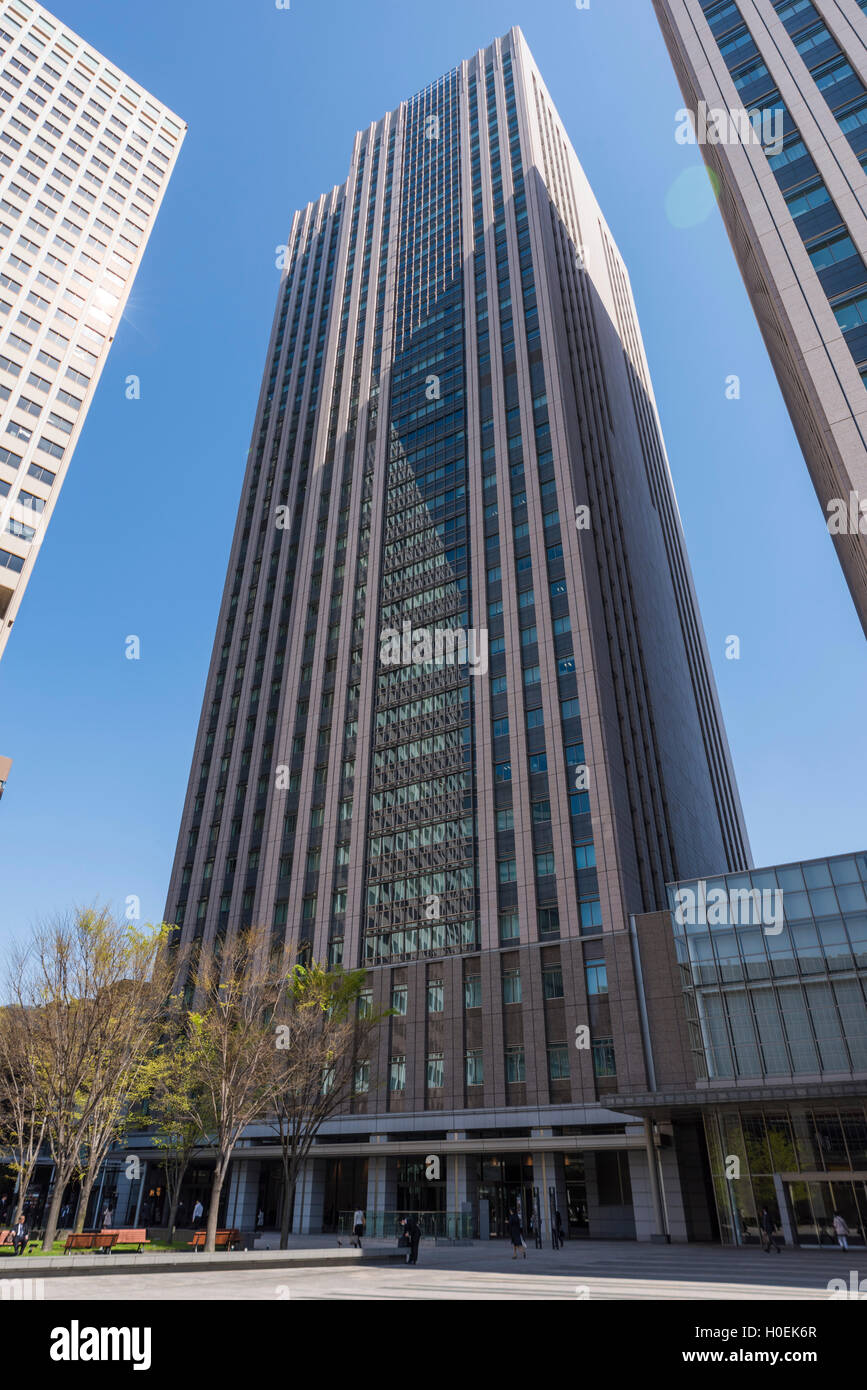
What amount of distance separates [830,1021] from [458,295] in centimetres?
6651

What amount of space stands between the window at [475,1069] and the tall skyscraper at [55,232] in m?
38.0

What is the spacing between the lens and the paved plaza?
50.8 ft

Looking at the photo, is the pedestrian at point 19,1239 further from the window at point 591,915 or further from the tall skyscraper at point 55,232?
the tall skyscraper at point 55,232

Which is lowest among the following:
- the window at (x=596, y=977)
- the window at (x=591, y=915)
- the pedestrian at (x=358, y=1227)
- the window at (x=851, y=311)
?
the pedestrian at (x=358, y=1227)

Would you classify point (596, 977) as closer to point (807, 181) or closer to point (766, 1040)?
point (766, 1040)

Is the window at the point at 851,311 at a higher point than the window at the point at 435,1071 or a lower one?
higher

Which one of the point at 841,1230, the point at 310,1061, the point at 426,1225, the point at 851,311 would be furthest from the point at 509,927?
the point at 851,311

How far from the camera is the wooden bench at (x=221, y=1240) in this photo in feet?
92.0

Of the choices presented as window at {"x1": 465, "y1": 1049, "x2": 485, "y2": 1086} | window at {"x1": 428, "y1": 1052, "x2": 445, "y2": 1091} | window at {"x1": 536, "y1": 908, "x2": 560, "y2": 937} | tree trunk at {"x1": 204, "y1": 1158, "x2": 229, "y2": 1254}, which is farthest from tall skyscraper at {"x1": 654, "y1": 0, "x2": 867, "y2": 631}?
window at {"x1": 428, "y1": 1052, "x2": 445, "y2": 1091}

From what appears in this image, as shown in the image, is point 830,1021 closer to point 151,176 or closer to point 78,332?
point 78,332

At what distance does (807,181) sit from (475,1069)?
163 feet

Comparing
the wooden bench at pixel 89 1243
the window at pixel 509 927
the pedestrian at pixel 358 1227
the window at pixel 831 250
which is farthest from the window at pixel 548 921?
the window at pixel 831 250
